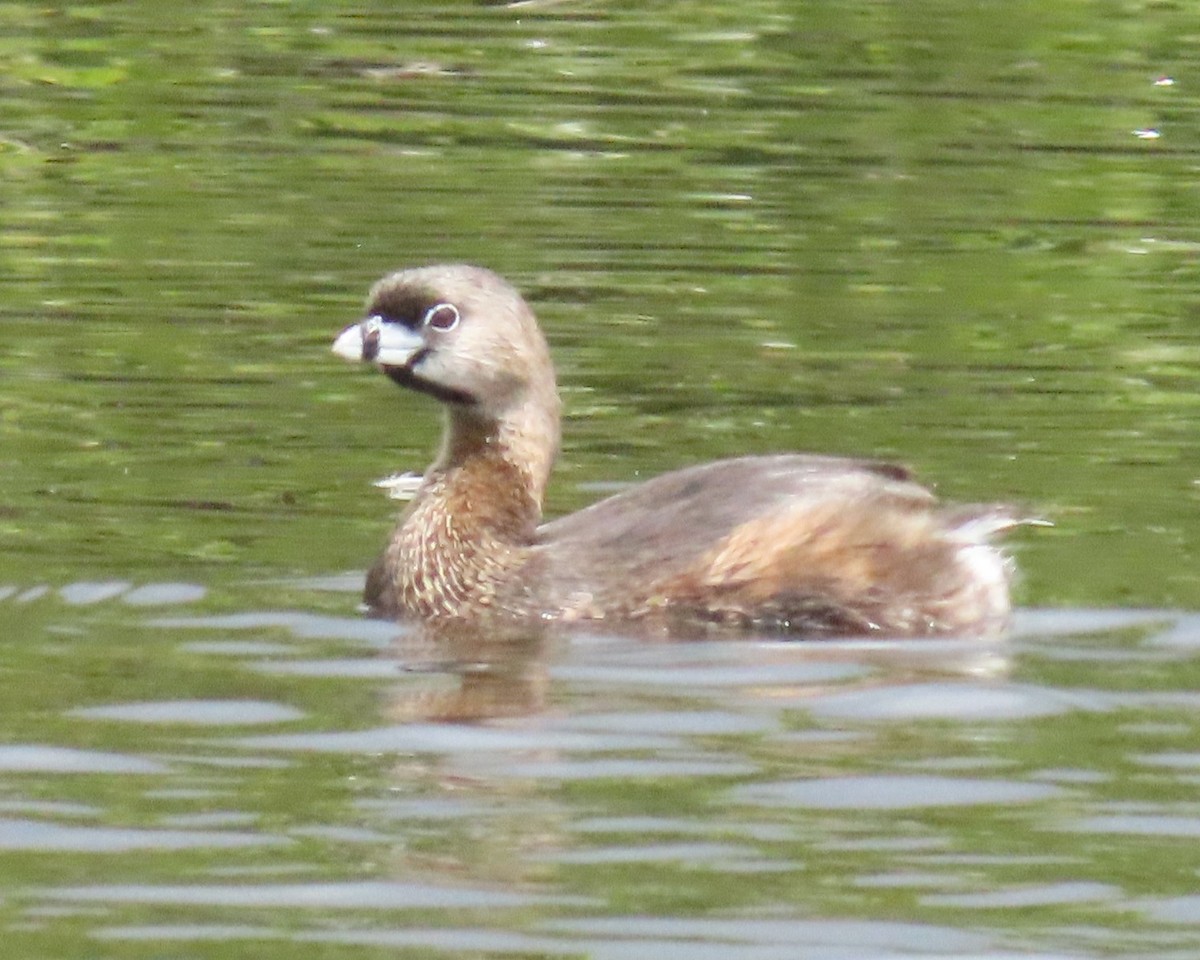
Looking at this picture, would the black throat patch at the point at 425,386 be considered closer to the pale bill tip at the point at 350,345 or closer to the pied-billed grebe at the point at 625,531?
the pied-billed grebe at the point at 625,531

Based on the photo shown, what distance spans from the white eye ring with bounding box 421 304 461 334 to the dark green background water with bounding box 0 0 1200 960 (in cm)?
75

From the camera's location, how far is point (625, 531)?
9078 mm

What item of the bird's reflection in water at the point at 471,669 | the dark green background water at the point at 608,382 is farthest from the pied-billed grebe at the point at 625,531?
the dark green background water at the point at 608,382

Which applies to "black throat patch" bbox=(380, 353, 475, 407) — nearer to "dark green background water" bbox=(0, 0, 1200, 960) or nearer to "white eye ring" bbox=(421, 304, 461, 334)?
"white eye ring" bbox=(421, 304, 461, 334)

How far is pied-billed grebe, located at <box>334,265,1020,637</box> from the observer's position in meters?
8.96

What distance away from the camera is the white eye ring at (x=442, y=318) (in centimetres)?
940

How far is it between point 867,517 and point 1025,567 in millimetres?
756

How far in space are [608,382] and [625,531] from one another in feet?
9.50

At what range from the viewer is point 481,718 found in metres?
8.00

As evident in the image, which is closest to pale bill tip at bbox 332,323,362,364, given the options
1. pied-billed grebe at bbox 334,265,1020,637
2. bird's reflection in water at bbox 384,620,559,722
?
pied-billed grebe at bbox 334,265,1020,637

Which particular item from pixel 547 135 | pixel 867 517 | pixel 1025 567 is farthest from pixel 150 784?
pixel 547 135

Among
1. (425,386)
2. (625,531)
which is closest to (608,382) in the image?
(425,386)

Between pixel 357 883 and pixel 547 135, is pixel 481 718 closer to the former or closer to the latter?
pixel 357 883

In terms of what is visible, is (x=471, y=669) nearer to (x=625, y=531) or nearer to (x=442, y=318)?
(x=625, y=531)
